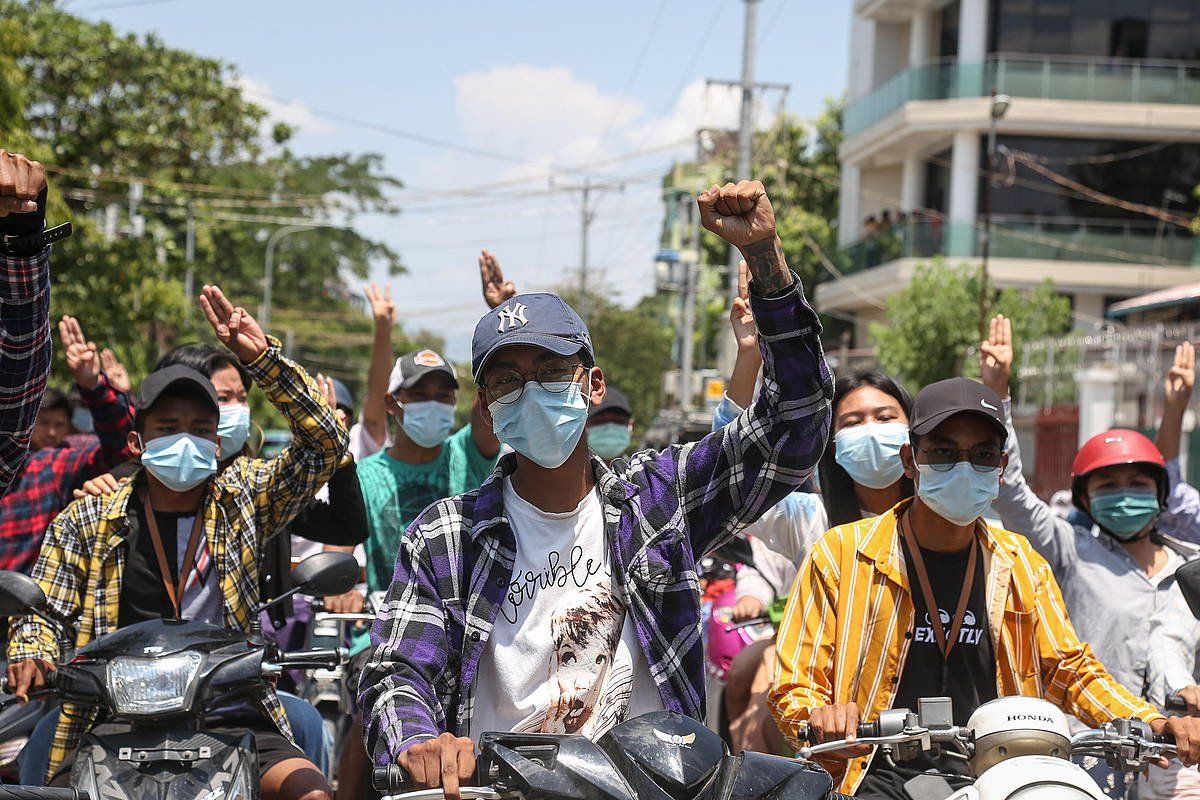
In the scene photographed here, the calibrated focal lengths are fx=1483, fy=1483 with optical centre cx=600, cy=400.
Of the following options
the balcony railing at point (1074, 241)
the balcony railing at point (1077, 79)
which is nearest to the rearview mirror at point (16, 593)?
the balcony railing at point (1074, 241)

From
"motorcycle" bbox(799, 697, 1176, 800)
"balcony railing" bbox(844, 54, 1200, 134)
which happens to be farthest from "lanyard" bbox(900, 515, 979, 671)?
"balcony railing" bbox(844, 54, 1200, 134)

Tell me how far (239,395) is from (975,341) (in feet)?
82.5

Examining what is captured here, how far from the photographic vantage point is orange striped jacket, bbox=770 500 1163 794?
4.05m

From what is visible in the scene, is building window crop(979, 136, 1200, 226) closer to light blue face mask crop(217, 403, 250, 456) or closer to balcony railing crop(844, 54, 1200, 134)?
balcony railing crop(844, 54, 1200, 134)

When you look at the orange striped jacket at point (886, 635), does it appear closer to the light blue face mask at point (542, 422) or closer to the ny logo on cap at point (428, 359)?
the light blue face mask at point (542, 422)

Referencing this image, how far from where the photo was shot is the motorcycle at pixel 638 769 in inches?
96.3

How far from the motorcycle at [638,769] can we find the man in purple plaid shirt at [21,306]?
1.39 meters

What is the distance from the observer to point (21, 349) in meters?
3.31

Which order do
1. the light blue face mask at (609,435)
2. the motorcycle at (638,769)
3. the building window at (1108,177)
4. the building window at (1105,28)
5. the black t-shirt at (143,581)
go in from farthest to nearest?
the building window at (1105,28) < the building window at (1108,177) < the light blue face mask at (609,435) < the black t-shirt at (143,581) < the motorcycle at (638,769)

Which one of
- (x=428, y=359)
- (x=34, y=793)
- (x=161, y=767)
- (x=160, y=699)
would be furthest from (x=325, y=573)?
(x=428, y=359)

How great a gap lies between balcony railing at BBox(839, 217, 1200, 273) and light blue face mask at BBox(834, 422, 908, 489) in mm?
30531

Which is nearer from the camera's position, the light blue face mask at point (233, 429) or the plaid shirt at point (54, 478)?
the light blue face mask at point (233, 429)

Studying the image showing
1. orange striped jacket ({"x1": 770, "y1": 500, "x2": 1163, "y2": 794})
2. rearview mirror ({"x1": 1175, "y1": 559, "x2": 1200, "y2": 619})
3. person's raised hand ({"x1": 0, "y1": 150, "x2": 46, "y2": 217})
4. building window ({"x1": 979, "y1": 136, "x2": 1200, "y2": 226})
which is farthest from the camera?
building window ({"x1": 979, "y1": 136, "x2": 1200, "y2": 226})

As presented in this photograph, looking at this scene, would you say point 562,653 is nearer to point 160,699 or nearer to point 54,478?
A: point 160,699
